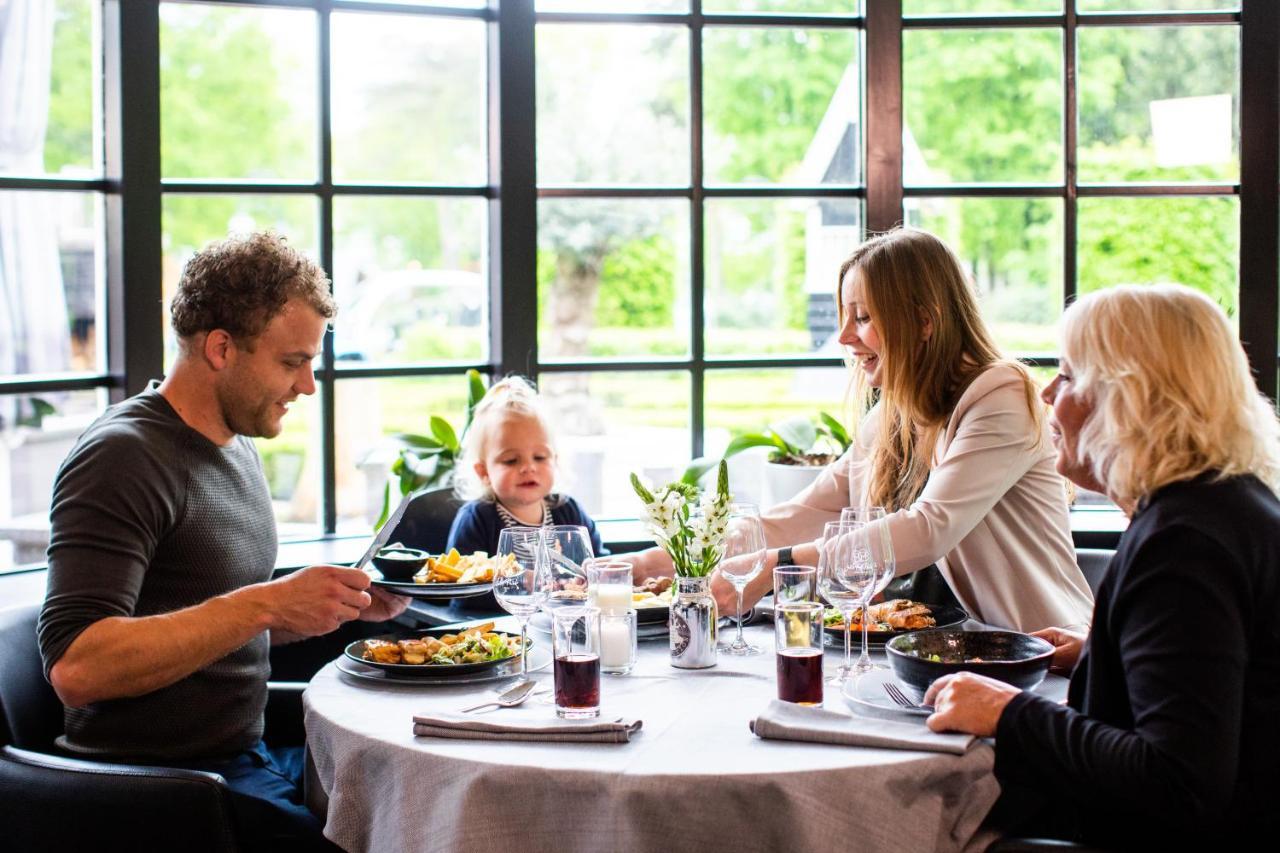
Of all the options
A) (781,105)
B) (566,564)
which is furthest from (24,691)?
(781,105)

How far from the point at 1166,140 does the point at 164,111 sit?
9.11 ft

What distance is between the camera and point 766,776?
5.29 ft

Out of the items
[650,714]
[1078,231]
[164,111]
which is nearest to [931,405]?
[650,714]

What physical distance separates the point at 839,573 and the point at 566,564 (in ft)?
1.32

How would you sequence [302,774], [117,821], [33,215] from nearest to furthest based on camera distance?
[117,821] < [302,774] < [33,215]

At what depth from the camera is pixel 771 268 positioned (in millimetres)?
3947

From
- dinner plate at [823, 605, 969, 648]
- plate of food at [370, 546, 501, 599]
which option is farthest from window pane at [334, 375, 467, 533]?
A: dinner plate at [823, 605, 969, 648]

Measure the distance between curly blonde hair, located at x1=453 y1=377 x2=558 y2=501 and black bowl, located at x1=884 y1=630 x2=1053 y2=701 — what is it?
1447 millimetres

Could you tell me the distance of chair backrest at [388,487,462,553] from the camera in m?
3.31

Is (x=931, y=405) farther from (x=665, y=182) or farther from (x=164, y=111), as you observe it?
(x=164, y=111)

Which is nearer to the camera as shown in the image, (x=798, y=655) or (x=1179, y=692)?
(x=1179, y=692)

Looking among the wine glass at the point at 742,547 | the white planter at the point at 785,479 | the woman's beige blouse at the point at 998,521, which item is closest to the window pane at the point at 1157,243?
the white planter at the point at 785,479

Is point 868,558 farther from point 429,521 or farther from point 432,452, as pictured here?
point 432,452

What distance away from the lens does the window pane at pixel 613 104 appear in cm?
379
